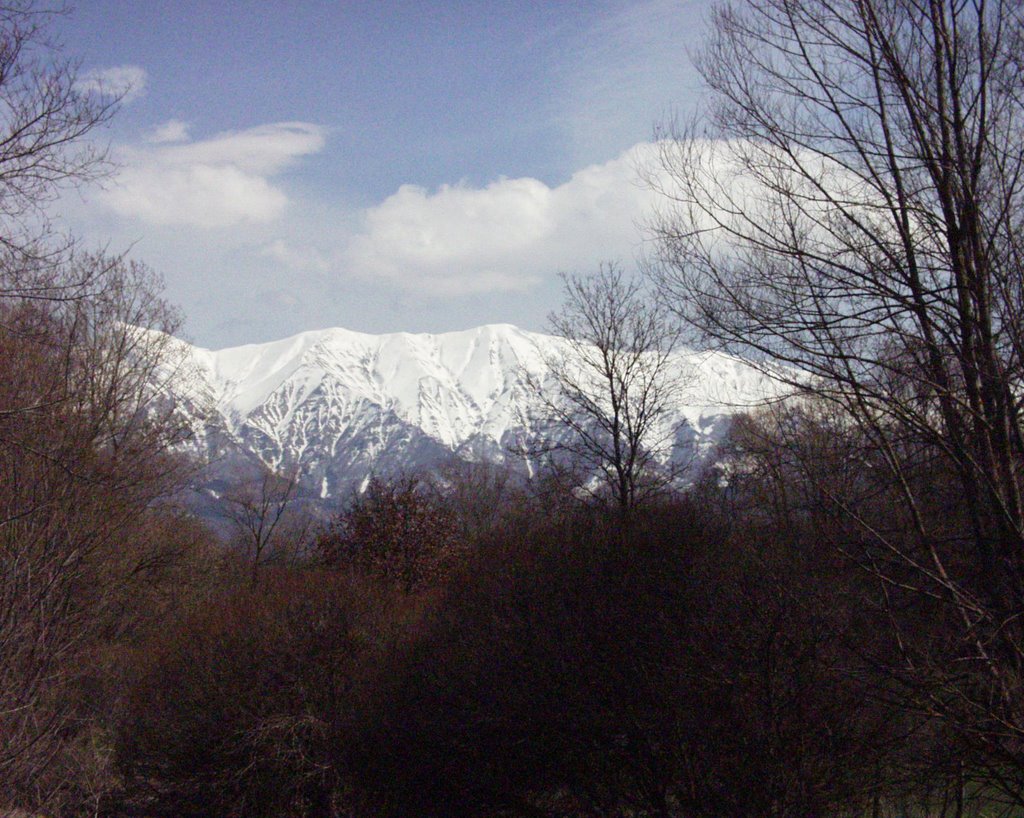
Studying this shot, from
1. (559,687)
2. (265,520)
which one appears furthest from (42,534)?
(265,520)

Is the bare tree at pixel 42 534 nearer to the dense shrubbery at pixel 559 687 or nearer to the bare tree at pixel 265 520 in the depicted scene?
the dense shrubbery at pixel 559 687

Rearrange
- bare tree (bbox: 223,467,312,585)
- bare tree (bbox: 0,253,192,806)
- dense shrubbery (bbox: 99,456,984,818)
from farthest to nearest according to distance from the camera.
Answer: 1. bare tree (bbox: 223,467,312,585)
2. dense shrubbery (bbox: 99,456,984,818)
3. bare tree (bbox: 0,253,192,806)

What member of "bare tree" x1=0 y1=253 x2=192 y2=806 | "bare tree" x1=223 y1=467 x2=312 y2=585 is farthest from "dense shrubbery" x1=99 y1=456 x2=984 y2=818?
"bare tree" x1=223 y1=467 x2=312 y2=585

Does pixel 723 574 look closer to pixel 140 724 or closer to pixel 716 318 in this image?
pixel 716 318

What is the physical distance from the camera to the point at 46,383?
10.7m

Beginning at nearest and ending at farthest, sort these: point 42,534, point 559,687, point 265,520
Answer: 1. point 42,534
2. point 559,687
3. point 265,520

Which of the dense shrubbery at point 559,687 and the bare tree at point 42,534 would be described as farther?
the dense shrubbery at point 559,687

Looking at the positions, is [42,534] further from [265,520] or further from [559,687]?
[265,520]

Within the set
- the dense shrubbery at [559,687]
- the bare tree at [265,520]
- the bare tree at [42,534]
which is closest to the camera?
the bare tree at [42,534]

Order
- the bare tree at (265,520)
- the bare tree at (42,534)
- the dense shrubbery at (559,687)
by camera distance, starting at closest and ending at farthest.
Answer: the bare tree at (42,534)
the dense shrubbery at (559,687)
the bare tree at (265,520)

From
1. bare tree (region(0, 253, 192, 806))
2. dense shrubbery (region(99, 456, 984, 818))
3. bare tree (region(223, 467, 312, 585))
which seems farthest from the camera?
bare tree (region(223, 467, 312, 585))

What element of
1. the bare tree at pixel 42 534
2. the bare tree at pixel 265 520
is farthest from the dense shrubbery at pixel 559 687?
the bare tree at pixel 265 520

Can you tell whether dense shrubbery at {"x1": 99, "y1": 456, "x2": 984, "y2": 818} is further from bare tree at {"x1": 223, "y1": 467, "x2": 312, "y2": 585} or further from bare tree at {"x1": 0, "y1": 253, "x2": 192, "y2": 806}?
bare tree at {"x1": 223, "y1": 467, "x2": 312, "y2": 585}

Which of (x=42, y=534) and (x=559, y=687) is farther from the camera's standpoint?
(x=559, y=687)
